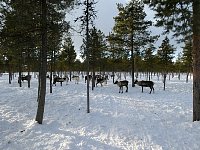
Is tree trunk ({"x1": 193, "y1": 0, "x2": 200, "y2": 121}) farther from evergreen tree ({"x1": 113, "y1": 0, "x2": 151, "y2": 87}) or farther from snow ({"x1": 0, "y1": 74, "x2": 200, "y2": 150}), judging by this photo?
evergreen tree ({"x1": 113, "y1": 0, "x2": 151, "y2": 87})

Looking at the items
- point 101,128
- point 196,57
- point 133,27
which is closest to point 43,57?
point 101,128

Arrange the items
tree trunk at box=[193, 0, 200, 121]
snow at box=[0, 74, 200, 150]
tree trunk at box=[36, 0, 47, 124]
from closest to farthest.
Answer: snow at box=[0, 74, 200, 150] < tree trunk at box=[193, 0, 200, 121] < tree trunk at box=[36, 0, 47, 124]

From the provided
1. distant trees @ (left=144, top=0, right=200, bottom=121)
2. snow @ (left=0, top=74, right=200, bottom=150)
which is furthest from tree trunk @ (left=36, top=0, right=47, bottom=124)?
distant trees @ (left=144, top=0, right=200, bottom=121)

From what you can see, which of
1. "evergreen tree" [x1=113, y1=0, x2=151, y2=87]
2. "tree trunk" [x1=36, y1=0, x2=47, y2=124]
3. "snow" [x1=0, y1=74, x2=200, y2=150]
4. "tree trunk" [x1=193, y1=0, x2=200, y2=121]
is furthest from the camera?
"evergreen tree" [x1=113, y1=0, x2=151, y2=87]

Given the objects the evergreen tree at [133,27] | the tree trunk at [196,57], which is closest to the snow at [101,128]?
the tree trunk at [196,57]

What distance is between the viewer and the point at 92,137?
1109cm

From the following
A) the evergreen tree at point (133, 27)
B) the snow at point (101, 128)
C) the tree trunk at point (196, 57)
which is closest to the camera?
the snow at point (101, 128)

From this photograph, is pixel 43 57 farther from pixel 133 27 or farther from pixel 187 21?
pixel 133 27

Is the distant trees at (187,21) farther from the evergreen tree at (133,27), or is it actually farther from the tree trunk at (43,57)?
the evergreen tree at (133,27)

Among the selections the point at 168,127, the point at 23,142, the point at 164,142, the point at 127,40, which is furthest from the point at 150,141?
the point at 127,40

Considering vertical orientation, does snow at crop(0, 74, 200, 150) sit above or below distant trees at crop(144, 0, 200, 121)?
below

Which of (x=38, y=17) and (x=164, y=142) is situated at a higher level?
(x=38, y=17)

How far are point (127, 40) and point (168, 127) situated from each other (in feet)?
66.6

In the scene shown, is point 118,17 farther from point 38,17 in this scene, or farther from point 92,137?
point 92,137
